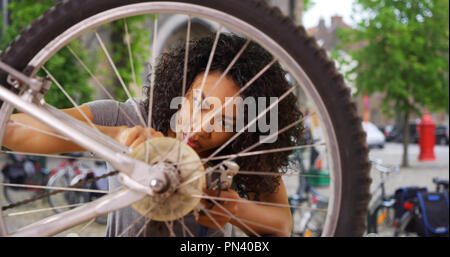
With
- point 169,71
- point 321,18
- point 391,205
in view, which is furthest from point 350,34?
point 321,18

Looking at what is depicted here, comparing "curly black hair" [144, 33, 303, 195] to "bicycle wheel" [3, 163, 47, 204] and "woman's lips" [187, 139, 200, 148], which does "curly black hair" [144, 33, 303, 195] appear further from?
"bicycle wheel" [3, 163, 47, 204]

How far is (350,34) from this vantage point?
14.0m

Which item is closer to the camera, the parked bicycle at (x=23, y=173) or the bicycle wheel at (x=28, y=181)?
the bicycle wheel at (x=28, y=181)

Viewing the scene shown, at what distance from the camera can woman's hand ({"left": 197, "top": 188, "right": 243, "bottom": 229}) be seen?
110 cm

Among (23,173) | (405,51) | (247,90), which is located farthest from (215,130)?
(405,51)

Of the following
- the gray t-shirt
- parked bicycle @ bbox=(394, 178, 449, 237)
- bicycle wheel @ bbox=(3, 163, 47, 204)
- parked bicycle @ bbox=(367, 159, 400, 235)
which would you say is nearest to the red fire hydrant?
parked bicycle @ bbox=(367, 159, 400, 235)

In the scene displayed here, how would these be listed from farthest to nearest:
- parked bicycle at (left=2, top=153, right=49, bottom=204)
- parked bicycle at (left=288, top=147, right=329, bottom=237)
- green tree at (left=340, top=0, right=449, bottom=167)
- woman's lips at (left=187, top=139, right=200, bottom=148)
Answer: green tree at (left=340, top=0, right=449, bottom=167) → parked bicycle at (left=2, top=153, right=49, bottom=204) → parked bicycle at (left=288, top=147, right=329, bottom=237) → woman's lips at (left=187, top=139, right=200, bottom=148)

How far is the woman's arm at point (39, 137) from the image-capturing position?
1.18m

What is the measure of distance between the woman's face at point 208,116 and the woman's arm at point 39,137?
0.42 feet

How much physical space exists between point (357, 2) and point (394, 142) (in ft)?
47.6

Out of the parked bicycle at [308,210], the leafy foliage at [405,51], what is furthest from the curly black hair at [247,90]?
the leafy foliage at [405,51]

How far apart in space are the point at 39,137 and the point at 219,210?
0.53 meters

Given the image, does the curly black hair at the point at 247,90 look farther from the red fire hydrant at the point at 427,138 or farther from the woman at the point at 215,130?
the red fire hydrant at the point at 427,138

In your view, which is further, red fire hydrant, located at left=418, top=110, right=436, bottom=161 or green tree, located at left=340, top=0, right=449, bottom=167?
red fire hydrant, located at left=418, top=110, right=436, bottom=161
